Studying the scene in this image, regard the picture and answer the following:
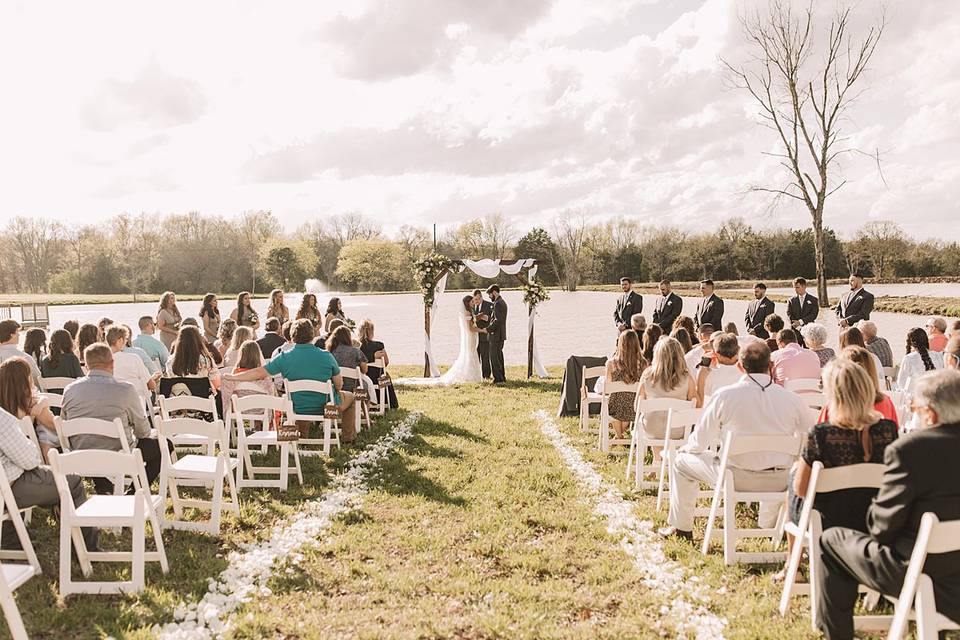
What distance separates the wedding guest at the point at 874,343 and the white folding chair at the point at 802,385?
2.00 m

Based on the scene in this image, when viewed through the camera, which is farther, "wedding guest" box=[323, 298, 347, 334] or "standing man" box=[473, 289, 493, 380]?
"standing man" box=[473, 289, 493, 380]

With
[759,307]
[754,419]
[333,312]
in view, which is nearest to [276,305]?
[333,312]

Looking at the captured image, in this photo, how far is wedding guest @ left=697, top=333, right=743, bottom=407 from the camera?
6293 mm

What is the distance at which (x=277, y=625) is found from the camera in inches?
161

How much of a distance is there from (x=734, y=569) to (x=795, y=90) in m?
26.6

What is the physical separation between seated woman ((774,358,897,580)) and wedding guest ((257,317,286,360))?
7906mm

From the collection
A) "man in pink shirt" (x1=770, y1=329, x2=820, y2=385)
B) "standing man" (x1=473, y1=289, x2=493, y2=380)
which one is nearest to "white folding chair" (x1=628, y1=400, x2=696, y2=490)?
"man in pink shirt" (x1=770, y1=329, x2=820, y2=385)

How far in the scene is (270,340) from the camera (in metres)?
9.98

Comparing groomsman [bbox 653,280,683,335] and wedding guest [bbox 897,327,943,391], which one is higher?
groomsman [bbox 653,280,683,335]

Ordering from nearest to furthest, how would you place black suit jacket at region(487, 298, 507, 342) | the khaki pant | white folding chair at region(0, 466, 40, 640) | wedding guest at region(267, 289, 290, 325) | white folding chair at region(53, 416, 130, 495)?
1. white folding chair at region(0, 466, 40, 640)
2. white folding chair at region(53, 416, 130, 495)
3. the khaki pant
4. wedding guest at region(267, 289, 290, 325)
5. black suit jacket at region(487, 298, 507, 342)

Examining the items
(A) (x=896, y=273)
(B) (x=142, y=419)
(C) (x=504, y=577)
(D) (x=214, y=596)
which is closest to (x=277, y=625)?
(D) (x=214, y=596)

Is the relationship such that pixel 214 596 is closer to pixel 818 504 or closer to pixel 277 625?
pixel 277 625

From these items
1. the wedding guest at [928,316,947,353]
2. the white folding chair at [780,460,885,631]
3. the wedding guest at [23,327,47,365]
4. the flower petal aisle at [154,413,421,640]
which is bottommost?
the flower petal aisle at [154,413,421,640]

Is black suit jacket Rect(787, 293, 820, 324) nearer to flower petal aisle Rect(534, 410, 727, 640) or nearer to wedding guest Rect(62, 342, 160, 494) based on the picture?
flower petal aisle Rect(534, 410, 727, 640)
